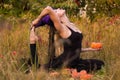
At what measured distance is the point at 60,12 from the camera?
23.3 feet

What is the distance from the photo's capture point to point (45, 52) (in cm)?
818

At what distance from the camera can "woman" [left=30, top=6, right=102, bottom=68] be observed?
270 inches

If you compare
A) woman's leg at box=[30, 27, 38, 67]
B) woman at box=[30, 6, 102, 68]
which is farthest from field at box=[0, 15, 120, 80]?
woman at box=[30, 6, 102, 68]

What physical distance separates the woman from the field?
263 mm

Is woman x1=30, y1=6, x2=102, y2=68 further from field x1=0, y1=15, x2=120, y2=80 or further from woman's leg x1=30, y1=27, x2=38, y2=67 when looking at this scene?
field x1=0, y1=15, x2=120, y2=80

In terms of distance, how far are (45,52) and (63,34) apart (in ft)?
4.32

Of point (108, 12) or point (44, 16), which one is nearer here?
point (44, 16)

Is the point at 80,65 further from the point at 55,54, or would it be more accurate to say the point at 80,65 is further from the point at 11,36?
the point at 11,36

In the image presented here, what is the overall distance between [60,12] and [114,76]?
5.33 ft

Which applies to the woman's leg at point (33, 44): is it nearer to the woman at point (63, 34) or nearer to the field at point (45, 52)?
the woman at point (63, 34)

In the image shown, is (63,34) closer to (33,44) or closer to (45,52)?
(33,44)

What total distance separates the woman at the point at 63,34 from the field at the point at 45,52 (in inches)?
10.4

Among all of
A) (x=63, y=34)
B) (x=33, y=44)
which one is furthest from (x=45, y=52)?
(x=63, y=34)

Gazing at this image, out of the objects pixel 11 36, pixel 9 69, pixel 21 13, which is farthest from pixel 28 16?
pixel 9 69
